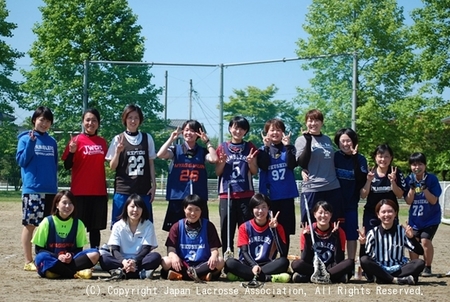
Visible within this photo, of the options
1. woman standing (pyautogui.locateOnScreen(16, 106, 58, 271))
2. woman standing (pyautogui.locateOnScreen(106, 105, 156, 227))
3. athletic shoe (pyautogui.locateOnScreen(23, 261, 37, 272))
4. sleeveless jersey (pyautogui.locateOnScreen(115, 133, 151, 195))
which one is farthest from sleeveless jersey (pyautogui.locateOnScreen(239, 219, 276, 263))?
athletic shoe (pyautogui.locateOnScreen(23, 261, 37, 272))

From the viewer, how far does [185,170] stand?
7688 mm

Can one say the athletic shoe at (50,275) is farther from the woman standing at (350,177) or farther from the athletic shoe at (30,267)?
the woman standing at (350,177)

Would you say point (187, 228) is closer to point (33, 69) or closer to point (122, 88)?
point (122, 88)

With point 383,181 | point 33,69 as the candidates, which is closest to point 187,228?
point 383,181

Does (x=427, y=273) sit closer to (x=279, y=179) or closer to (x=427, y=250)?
(x=427, y=250)

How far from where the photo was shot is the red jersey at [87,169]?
768 centimetres

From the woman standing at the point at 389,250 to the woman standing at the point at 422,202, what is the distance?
61 centimetres

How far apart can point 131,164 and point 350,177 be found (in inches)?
99.2

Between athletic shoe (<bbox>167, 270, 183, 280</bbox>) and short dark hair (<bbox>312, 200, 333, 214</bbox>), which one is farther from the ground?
short dark hair (<bbox>312, 200, 333, 214</bbox>)

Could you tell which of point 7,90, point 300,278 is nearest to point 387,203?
point 300,278

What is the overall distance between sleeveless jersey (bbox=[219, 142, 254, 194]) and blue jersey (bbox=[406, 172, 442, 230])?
1.98 meters

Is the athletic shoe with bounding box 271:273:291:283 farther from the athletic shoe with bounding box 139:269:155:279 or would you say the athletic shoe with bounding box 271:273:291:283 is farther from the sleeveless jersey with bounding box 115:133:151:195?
the sleeveless jersey with bounding box 115:133:151:195

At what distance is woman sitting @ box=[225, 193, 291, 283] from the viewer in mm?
6953

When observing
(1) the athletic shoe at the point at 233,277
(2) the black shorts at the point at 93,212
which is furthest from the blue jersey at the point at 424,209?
(2) the black shorts at the point at 93,212
